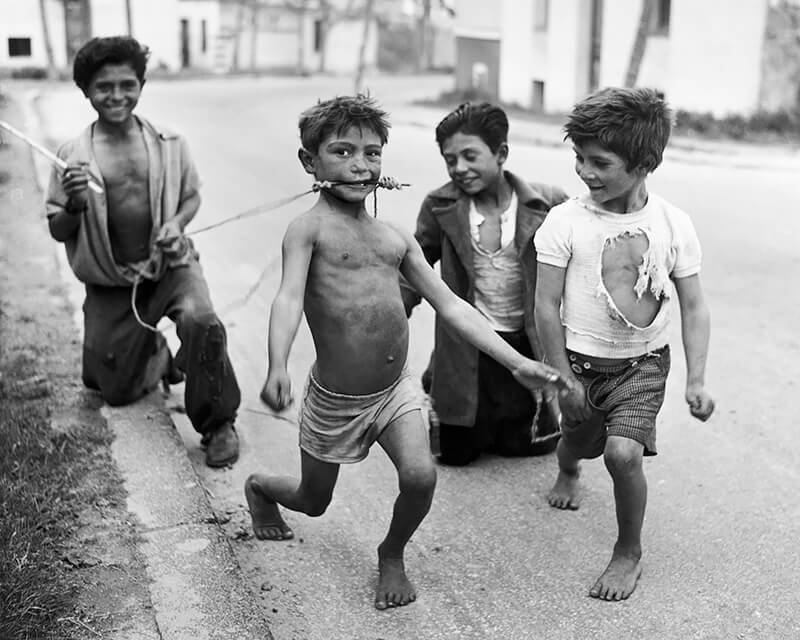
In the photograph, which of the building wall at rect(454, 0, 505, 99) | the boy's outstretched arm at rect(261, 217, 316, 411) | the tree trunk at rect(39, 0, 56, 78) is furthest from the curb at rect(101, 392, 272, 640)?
the tree trunk at rect(39, 0, 56, 78)

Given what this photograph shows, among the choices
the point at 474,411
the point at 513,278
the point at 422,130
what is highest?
the point at 513,278

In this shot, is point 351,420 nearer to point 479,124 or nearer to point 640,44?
point 479,124

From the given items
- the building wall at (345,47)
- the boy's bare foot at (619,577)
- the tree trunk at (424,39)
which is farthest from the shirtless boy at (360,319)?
the tree trunk at (424,39)

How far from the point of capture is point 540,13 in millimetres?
23562

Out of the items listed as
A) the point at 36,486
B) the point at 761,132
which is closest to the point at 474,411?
the point at 36,486

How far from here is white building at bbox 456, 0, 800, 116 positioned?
712 inches

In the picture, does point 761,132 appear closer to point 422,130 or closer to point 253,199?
point 422,130

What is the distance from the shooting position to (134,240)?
555 cm

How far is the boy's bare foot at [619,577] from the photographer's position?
3895 mm

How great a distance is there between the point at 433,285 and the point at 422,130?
17.0m

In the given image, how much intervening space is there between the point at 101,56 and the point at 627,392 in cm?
276

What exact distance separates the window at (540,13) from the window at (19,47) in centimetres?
2146

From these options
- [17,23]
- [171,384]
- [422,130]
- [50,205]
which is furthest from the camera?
[17,23]

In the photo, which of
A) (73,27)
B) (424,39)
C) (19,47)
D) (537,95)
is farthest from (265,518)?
(424,39)
